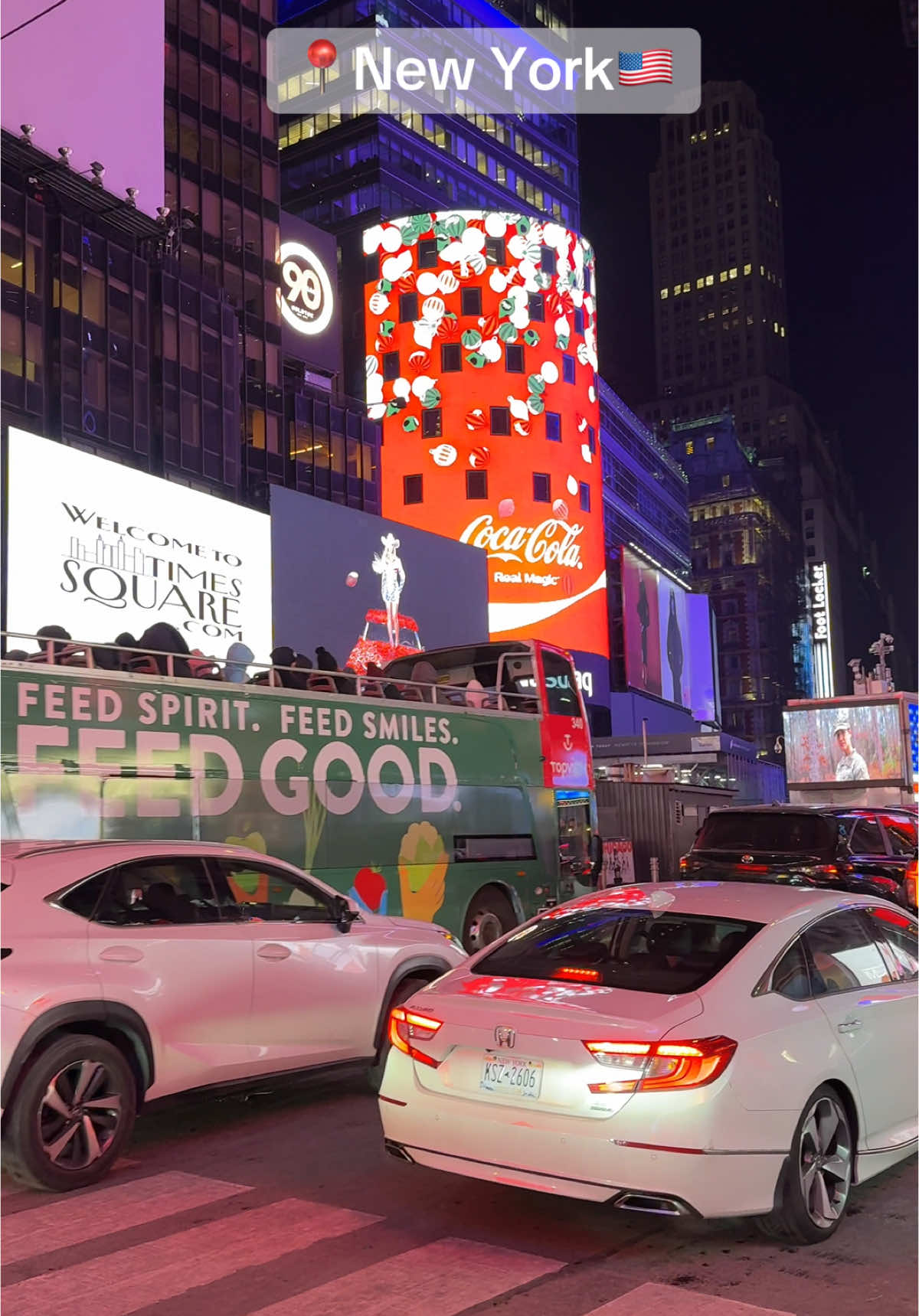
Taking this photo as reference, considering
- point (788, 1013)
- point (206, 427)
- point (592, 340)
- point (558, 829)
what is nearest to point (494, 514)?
point (592, 340)

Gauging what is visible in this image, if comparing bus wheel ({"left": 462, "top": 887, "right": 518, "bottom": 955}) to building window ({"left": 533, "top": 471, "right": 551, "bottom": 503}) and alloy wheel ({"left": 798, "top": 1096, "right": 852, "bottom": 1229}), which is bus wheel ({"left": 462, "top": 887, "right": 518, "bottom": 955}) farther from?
building window ({"left": 533, "top": 471, "right": 551, "bottom": 503})

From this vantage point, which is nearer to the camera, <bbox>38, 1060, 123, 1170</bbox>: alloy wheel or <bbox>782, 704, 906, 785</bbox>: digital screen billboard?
<bbox>38, 1060, 123, 1170</bbox>: alloy wheel

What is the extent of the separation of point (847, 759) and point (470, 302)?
34.3 m

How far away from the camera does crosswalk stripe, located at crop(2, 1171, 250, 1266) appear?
5562 mm

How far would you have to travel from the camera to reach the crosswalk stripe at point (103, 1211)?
556 cm

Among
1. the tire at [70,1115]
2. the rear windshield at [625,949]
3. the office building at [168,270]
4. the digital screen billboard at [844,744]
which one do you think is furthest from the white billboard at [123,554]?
the rear windshield at [625,949]

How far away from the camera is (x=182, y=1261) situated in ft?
17.2

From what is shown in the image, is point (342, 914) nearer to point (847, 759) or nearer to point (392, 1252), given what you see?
point (392, 1252)

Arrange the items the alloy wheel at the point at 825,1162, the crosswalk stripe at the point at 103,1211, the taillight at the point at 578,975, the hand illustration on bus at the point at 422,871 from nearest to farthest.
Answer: the alloy wheel at the point at 825,1162
the crosswalk stripe at the point at 103,1211
the taillight at the point at 578,975
the hand illustration on bus at the point at 422,871

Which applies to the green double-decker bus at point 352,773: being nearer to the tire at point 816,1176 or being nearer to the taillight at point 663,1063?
the taillight at point 663,1063

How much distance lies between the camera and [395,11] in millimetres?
77938

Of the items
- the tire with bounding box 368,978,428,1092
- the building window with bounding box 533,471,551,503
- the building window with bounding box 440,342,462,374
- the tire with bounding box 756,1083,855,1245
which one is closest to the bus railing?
the tire with bounding box 368,978,428,1092

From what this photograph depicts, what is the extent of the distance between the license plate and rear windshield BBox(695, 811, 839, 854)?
35.7 feet

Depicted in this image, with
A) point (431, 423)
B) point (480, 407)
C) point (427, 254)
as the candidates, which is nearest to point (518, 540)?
point (480, 407)
